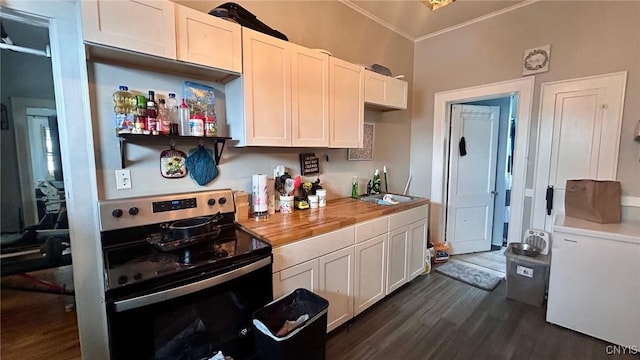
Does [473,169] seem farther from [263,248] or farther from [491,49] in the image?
[263,248]

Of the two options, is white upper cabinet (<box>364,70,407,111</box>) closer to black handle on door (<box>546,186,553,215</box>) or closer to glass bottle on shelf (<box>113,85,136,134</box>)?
black handle on door (<box>546,186,553,215</box>)

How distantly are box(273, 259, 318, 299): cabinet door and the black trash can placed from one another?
4 cm

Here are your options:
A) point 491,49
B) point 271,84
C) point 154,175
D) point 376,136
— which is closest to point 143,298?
point 154,175

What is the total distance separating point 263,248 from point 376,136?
2149 mm


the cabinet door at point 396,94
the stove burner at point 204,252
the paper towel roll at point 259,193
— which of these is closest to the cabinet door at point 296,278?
the stove burner at point 204,252

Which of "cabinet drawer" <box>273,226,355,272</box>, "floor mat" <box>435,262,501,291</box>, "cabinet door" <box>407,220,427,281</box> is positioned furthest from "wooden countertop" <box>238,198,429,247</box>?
"floor mat" <box>435,262,501,291</box>

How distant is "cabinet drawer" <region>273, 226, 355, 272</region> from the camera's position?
1.58 meters

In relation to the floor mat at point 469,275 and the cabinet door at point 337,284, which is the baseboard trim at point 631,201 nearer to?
the floor mat at point 469,275

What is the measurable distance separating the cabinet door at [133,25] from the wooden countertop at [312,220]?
1.09m

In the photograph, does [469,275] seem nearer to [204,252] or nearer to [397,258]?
[397,258]

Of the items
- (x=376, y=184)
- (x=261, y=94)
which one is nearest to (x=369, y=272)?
(x=376, y=184)

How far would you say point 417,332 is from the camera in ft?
6.87

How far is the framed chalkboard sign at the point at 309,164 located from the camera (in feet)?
7.90

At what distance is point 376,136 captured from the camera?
316 centimetres
